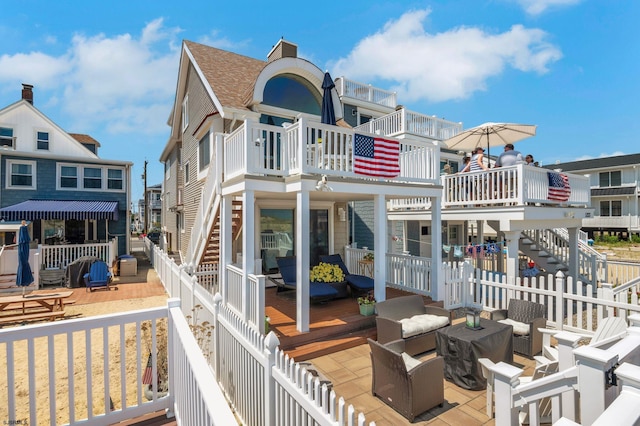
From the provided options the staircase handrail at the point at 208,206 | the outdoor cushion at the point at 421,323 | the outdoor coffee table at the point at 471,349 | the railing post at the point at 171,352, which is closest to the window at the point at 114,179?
the staircase handrail at the point at 208,206

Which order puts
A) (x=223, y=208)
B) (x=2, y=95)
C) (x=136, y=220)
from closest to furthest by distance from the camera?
1. (x=223, y=208)
2. (x=2, y=95)
3. (x=136, y=220)

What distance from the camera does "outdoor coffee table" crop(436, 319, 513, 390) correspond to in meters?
4.35

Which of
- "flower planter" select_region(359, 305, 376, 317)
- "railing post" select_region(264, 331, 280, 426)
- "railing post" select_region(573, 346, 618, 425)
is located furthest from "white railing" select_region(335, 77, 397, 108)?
"railing post" select_region(573, 346, 618, 425)

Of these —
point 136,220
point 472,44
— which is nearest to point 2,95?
point 472,44

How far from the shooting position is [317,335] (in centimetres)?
577

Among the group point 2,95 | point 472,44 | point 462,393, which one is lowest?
point 462,393

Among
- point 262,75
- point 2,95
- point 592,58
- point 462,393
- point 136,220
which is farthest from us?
point 136,220

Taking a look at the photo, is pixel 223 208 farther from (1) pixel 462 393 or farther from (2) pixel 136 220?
(2) pixel 136 220

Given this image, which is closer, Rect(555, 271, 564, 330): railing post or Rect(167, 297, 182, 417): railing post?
Rect(167, 297, 182, 417): railing post

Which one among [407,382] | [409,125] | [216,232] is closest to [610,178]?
[409,125]

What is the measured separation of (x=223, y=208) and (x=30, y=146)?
15.9 metres

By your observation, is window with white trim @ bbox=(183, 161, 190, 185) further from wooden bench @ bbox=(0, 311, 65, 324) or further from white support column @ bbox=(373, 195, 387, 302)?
white support column @ bbox=(373, 195, 387, 302)

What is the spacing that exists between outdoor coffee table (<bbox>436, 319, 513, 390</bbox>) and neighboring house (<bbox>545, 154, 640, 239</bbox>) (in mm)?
30496

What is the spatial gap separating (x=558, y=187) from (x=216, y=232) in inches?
438
